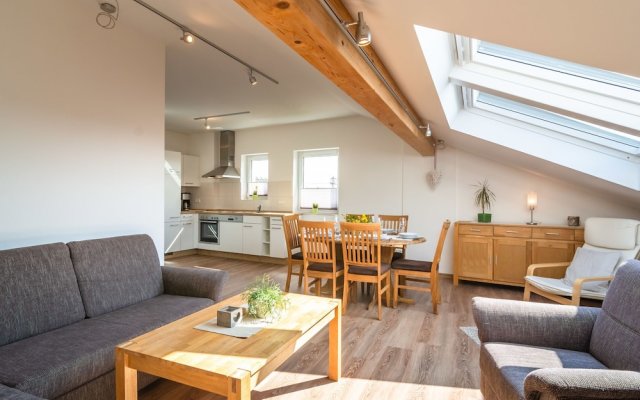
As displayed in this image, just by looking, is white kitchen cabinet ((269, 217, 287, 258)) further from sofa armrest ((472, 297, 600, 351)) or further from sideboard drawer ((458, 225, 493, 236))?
→ sofa armrest ((472, 297, 600, 351))

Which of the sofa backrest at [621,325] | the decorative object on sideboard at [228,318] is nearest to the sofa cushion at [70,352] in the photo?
the decorative object on sideboard at [228,318]

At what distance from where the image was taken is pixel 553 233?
166 inches

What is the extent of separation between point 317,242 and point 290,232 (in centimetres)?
64

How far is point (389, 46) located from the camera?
2.07 meters

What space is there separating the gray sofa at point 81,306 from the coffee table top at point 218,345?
0.36 meters

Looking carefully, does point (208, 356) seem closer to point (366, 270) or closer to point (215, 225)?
point (366, 270)

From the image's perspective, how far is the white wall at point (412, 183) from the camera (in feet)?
15.1

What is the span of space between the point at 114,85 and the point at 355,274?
2.87 meters

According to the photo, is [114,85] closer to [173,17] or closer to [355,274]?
[173,17]

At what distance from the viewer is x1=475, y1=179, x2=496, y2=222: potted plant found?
490cm

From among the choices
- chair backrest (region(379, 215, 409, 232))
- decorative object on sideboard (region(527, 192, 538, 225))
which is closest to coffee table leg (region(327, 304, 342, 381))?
chair backrest (region(379, 215, 409, 232))

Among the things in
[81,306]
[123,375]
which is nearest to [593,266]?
[123,375]

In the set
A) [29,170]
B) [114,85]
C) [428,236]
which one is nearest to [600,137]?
[428,236]

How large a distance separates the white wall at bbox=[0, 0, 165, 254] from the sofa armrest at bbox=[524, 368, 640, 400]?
3.09 meters
